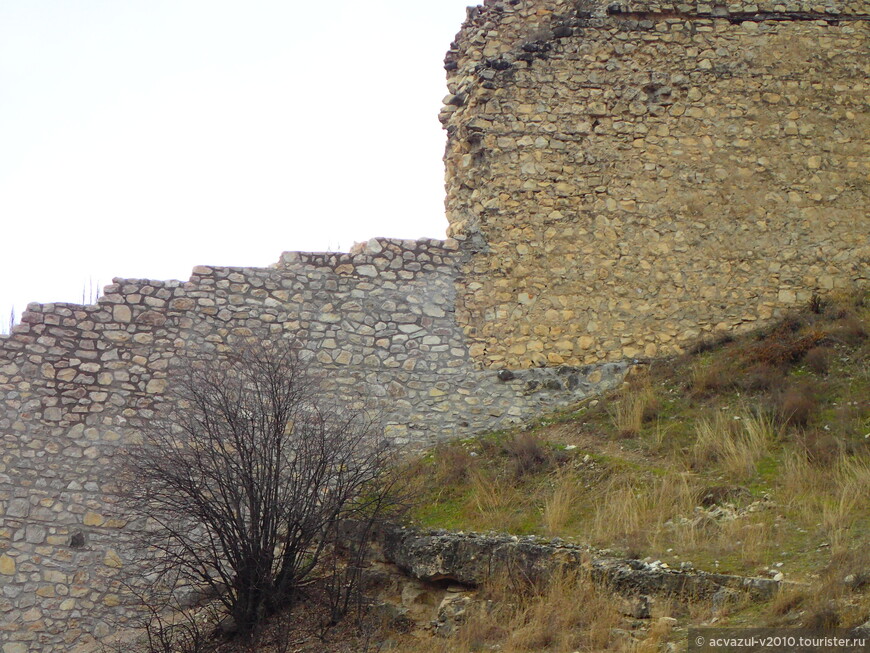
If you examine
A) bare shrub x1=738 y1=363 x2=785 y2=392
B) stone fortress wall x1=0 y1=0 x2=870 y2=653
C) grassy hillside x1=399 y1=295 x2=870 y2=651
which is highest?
stone fortress wall x1=0 y1=0 x2=870 y2=653

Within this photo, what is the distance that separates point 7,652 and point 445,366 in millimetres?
5019

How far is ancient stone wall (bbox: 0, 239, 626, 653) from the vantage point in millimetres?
9961

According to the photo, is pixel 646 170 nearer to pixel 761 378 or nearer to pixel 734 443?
pixel 761 378

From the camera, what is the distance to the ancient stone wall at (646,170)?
11930 millimetres

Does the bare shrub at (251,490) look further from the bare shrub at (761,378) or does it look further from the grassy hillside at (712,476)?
the bare shrub at (761,378)

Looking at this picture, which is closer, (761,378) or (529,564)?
(529,564)

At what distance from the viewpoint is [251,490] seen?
29.3 ft

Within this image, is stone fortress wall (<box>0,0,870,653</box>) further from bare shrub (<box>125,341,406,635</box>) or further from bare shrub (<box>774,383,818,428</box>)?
bare shrub (<box>774,383,818,428</box>)

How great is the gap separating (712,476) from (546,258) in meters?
3.58

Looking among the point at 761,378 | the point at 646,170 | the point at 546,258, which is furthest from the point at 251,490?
the point at 646,170

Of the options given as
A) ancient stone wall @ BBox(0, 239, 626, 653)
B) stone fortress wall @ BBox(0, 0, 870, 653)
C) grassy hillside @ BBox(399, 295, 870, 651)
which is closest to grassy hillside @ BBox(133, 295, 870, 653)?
grassy hillside @ BBox(399, 295, 870, 651)

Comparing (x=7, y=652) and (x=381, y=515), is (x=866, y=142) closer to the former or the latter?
(x=381, y=515)

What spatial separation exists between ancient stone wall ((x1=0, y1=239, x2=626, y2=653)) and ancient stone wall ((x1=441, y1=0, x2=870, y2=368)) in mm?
510

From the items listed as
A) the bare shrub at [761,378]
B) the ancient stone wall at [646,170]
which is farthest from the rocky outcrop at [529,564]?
the bare shrub at [761,378]
